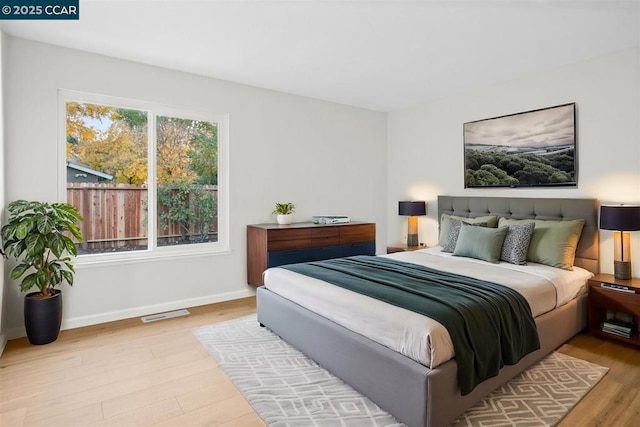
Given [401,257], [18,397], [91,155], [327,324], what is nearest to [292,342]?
[327,324]

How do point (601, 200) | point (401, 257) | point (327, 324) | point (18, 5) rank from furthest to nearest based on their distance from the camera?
1. point (401, 257)
2. point (601, 200)
3. point (18, 5)
4. point (327, 324)

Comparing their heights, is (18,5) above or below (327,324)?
above

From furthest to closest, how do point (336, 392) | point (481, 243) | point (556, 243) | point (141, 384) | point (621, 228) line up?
point (481, 243), point (556, 243), point (621, 228), point (141, 384), point (336, 392)

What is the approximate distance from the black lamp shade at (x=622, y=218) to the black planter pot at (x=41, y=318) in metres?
4.69

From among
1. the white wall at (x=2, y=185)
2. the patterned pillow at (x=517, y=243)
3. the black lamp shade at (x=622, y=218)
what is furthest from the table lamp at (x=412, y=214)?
the white wall at (x=2, y=185)

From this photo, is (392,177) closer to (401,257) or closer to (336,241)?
(336,241)

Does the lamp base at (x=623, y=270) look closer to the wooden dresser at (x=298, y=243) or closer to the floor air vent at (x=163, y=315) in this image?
the wooden dresser at (x=298, y=243)

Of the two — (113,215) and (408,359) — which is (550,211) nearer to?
(408,359)

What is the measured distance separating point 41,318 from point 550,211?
4.75 metres

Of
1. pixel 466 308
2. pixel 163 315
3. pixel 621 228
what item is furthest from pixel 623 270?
pixel 163 315

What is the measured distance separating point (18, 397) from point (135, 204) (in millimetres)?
2002

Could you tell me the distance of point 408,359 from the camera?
1.92 metres

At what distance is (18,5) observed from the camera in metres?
2.73

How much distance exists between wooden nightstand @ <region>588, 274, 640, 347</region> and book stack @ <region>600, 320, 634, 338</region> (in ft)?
0.08
